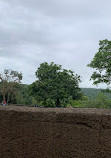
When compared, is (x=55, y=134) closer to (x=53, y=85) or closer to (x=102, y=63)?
(x=102, y=63)

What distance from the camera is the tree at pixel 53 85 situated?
40781 millimetres

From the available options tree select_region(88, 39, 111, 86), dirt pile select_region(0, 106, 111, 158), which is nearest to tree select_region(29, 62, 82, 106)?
tree select_region(88, 39, 111, 86)

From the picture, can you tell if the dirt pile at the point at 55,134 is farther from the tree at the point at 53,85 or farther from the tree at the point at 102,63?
the tree at the point at 53,85

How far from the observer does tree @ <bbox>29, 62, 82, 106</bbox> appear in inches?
1606

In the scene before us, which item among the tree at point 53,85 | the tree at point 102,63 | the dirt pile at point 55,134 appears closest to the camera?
the dirt pile at point 55,134

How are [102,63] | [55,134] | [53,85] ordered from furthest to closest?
[53,85], [102,63], [55,134]

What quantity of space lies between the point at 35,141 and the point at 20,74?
4397 centimetres

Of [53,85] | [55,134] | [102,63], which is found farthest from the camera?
[53,85]

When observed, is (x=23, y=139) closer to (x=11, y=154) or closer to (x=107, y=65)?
(x=11, y=154)

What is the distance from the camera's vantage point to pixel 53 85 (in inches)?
1613

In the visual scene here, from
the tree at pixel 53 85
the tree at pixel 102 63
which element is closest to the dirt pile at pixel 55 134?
the tree at pixel 102 63

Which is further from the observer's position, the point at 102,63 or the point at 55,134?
the point at 102,63

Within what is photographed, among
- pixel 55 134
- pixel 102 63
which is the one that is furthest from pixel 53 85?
pixel 55 134

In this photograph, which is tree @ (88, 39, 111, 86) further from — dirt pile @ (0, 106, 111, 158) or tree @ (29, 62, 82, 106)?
A: dirt pile @ (0, 106, 111, 158)
